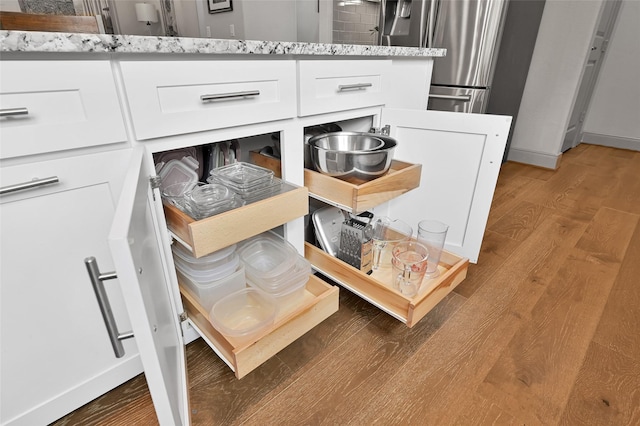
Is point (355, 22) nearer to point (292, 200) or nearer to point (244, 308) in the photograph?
point (292, 200)

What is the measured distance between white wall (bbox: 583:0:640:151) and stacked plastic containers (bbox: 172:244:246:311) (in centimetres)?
A: 414

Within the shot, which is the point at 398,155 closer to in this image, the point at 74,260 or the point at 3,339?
the point at 74,260

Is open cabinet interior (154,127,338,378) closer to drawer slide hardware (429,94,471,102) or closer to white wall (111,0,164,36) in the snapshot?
drawer slide hardware (429,94,471,102)

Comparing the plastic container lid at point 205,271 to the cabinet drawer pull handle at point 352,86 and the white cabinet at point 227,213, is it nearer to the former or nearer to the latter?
the white cabinet at point 227,213

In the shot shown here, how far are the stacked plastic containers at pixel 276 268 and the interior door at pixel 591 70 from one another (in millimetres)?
2951

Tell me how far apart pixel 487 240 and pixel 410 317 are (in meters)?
0.98

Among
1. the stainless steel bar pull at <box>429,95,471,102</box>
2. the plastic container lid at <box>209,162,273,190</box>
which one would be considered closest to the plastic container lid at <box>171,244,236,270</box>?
the plastic container lid at <box>209,162,273,190</box>

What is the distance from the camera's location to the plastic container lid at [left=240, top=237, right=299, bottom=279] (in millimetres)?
1089

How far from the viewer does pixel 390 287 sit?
1083mm

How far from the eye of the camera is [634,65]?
127 inches

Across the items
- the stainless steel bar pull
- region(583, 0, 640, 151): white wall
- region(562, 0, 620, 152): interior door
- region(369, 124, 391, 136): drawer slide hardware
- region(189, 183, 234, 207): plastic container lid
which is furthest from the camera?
region(583, 0, 640, 151): white wall

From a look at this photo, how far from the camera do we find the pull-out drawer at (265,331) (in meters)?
0.84

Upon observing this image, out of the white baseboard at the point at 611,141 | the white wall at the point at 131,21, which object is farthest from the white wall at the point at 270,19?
the white baseboard at the point at 611,141

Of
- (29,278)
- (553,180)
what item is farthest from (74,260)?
(553,180)
